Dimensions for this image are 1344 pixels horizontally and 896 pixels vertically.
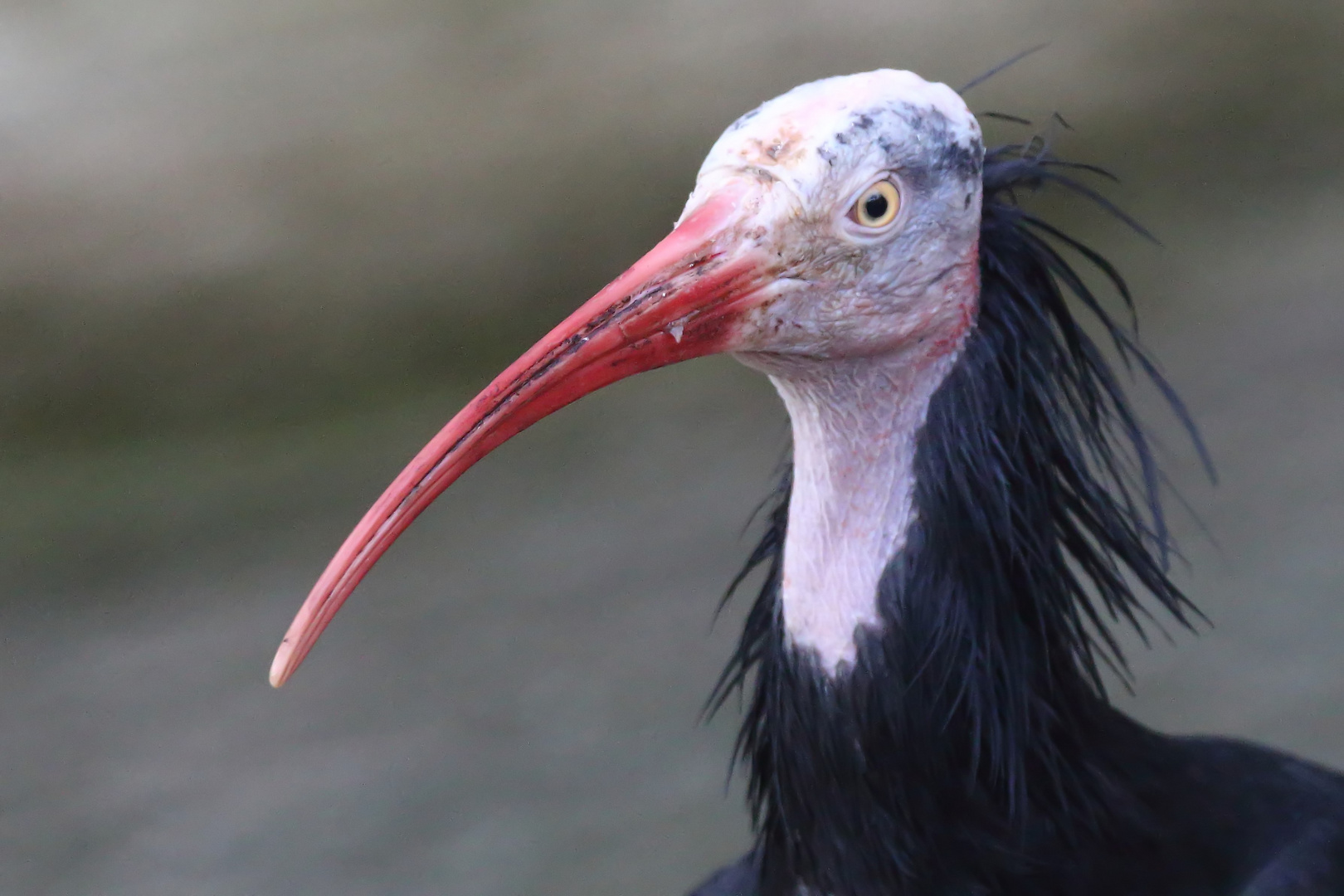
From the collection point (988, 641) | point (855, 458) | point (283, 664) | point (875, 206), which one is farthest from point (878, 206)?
point (283, 664)

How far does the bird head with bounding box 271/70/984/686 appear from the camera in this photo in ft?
3.95

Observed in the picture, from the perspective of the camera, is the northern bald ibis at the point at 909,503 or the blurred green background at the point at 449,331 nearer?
the northern bald ibis at the point at 909,503

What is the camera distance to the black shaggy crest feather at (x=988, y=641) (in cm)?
134

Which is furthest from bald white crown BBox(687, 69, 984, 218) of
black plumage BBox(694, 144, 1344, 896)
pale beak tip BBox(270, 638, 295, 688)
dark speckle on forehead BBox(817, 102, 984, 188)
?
pale beak tip BBox(270, 638, 295, 688)

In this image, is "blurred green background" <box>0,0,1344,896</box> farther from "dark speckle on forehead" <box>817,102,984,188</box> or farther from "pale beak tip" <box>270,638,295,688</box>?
"dark speckle on forehead" <box>817,102,984,188</box>

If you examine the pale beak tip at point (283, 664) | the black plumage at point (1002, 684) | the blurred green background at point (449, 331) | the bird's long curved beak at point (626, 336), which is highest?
the blurred green background at point (449, 331)

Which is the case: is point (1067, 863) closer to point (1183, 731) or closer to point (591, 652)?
point (1183, 731)

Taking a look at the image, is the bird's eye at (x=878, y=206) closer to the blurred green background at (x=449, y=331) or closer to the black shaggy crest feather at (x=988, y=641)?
the black shaggy crest feather at (x=988, y=641)

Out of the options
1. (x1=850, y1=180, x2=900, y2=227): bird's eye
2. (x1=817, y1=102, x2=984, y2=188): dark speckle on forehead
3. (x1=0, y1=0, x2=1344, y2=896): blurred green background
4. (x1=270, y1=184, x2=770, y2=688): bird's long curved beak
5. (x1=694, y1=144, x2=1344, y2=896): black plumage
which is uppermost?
(x1=0, y1=0, x2=1344, y2=896): blurred green background

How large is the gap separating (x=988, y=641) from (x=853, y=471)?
0.20m

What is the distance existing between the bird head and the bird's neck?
47mm

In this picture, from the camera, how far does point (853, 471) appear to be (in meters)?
1.34

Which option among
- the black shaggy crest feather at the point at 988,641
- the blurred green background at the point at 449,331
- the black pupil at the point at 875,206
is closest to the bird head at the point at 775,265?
the black pupil at the point at 875,206

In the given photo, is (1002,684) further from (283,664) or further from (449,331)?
(449,331)
